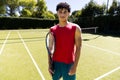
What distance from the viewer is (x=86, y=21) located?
4009 centimetres

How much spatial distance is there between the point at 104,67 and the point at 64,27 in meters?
5.52

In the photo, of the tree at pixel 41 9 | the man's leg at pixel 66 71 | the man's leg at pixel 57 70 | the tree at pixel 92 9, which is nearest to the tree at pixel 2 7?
the tree at pixel 41 9

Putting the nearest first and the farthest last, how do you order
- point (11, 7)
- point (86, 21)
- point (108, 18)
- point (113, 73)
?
1. point (113, 73)
2. point (108, 18)
3. point (86, 21)
4. point (11, 7)

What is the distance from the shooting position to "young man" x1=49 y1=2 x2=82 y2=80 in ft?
11.7

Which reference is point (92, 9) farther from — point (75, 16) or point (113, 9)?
point (75, 16)

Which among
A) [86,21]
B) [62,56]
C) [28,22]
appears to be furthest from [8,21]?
[62,56]

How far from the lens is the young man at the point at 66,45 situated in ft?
11.7

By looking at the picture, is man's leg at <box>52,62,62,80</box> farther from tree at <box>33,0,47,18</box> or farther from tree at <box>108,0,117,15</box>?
tree at <box>33,0,47,18</box>

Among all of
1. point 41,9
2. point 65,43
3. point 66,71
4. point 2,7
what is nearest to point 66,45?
point 65,43

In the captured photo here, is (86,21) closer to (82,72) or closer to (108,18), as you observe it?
(108,18)

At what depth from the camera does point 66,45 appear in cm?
365

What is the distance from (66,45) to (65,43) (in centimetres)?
4

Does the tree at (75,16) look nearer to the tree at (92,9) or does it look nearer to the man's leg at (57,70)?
the tree at (92,9)

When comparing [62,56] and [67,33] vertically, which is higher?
[67,33]
